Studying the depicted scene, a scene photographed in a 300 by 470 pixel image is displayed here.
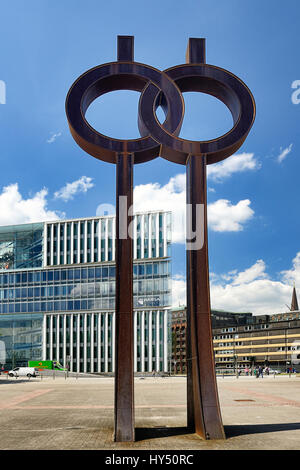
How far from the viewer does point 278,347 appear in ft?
441

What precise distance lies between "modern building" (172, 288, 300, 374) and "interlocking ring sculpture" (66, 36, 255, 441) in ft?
353

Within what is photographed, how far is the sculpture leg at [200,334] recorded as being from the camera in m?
13.9

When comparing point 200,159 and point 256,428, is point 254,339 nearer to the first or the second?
point 256,428

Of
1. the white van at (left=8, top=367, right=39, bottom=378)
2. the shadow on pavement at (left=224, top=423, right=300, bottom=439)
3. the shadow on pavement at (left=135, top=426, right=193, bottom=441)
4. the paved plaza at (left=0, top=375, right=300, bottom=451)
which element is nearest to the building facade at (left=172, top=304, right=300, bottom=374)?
the white van at (left=8, top=367, right=39, bottom=378)

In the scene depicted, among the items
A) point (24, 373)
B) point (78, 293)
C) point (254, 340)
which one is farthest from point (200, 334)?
point (254, 340)

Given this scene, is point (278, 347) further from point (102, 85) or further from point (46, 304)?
point (102, 85)

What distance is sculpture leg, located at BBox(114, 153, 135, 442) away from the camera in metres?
13.7

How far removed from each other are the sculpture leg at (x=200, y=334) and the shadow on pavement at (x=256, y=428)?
1139 millimetres

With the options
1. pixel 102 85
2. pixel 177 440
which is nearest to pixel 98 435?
pixel 177 440

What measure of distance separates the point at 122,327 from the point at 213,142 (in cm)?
666

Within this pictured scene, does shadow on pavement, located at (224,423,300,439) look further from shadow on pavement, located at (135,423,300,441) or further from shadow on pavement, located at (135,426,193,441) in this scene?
shadow on pavement, located at (135,426,193,441)

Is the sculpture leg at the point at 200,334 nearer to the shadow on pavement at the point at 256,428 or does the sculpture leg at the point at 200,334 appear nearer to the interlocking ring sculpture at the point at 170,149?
the interlocking ring sculpture at the point at 170,149

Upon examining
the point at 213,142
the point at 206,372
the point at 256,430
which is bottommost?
the point at 256,430

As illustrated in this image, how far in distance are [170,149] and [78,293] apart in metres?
82.3
